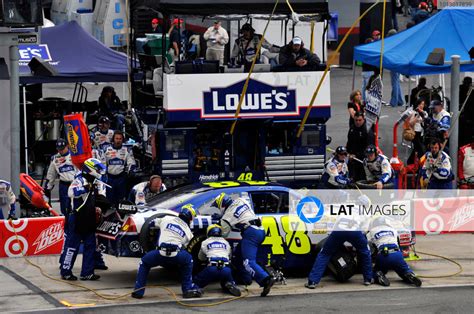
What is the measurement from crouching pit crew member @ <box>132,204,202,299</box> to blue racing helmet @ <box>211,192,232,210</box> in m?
0.50

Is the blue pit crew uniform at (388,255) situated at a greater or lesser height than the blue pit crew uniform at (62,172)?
lesser

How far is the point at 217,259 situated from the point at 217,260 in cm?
1

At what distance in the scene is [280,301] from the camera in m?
14.4

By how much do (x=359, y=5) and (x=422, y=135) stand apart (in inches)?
526

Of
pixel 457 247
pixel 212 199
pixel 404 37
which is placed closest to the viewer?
pixel 212 199

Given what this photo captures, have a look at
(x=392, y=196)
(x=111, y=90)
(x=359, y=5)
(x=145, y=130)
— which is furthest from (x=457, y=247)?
(x=359, y=5)

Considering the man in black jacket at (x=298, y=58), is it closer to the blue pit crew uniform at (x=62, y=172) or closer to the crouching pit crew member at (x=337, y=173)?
the crouching pit crew member at (x=337, y=173)

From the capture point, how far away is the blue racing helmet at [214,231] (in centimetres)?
1469

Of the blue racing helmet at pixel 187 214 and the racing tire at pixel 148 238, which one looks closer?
the blue racing helmet at pixel 187 214

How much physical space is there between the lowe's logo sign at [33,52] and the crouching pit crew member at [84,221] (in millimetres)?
7268

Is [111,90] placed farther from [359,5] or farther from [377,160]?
[359,5]

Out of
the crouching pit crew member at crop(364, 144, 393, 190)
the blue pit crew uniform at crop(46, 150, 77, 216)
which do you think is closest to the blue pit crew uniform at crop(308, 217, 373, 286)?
the crouching pit crew member at crop(364, 144, 393, 190)

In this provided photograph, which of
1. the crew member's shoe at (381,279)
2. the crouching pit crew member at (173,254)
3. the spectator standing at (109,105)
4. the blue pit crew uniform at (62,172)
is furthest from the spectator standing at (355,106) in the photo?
the crouching pit crew member at (173,254)

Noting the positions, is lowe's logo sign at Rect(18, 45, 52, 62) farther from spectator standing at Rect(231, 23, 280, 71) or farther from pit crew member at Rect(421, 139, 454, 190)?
pit crew member at Rect(421, 139, 454, 190)
